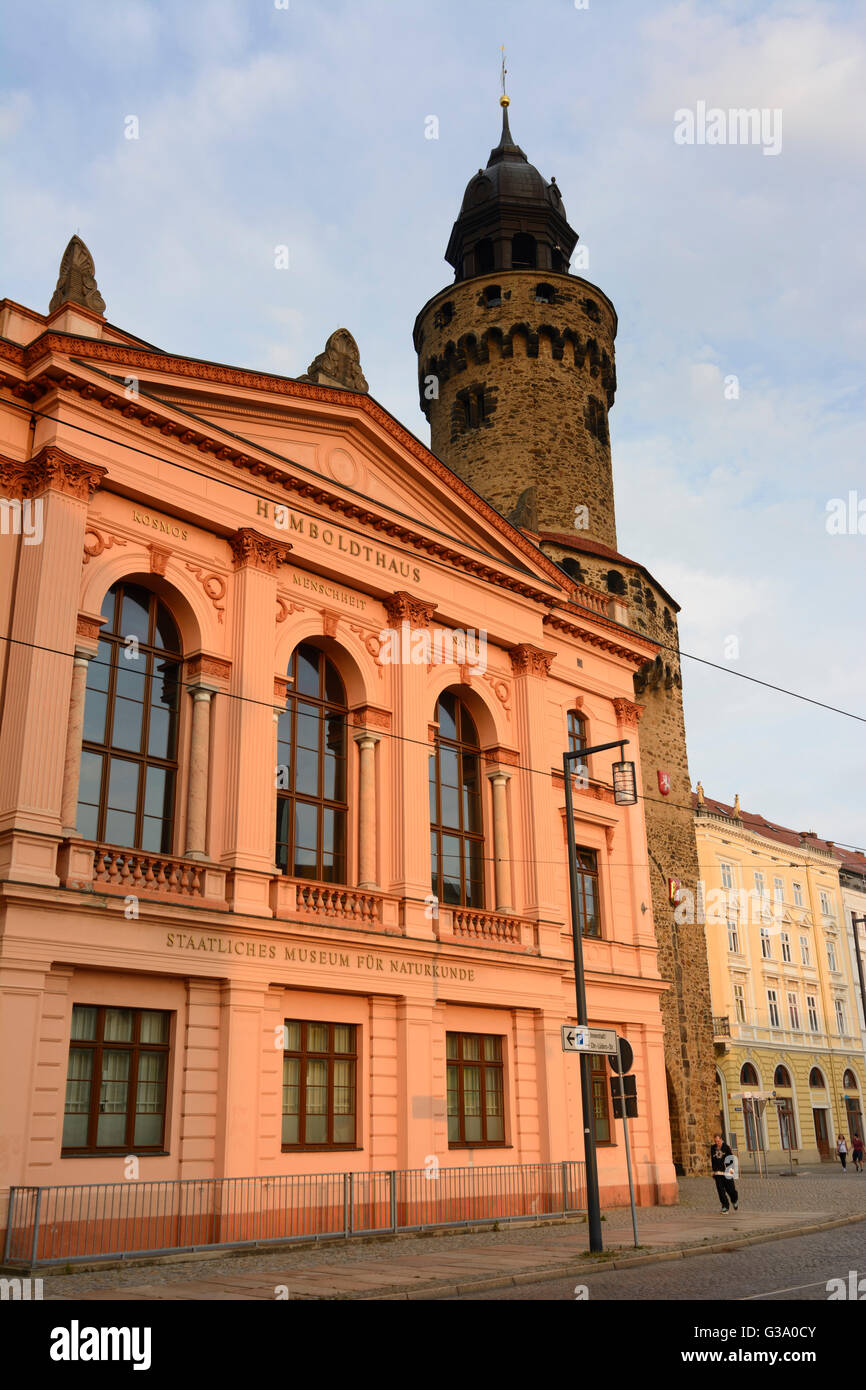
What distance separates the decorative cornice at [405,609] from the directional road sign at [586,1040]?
10083mm

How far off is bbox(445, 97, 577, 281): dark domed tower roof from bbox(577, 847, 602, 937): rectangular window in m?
25.6

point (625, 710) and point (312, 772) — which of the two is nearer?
point (312, 772)

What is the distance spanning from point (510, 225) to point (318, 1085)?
3625cm

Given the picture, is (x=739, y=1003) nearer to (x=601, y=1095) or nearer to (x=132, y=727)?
(x=601, y=1095)

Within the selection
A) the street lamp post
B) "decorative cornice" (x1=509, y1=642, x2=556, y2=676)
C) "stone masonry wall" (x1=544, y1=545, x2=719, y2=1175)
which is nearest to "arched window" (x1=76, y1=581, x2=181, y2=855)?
the street lamp post

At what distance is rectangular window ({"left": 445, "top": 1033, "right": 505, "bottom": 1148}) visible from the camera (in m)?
23.3

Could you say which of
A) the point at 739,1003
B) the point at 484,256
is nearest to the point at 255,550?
the point at 484,256

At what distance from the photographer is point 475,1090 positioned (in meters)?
23.9

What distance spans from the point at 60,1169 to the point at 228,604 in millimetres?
9782

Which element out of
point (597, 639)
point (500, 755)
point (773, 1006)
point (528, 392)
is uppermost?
point (528, 392)

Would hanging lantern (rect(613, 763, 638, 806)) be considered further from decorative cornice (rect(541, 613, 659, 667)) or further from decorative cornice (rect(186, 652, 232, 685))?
decorative cornice (rect(186, 652, 232, 685))
